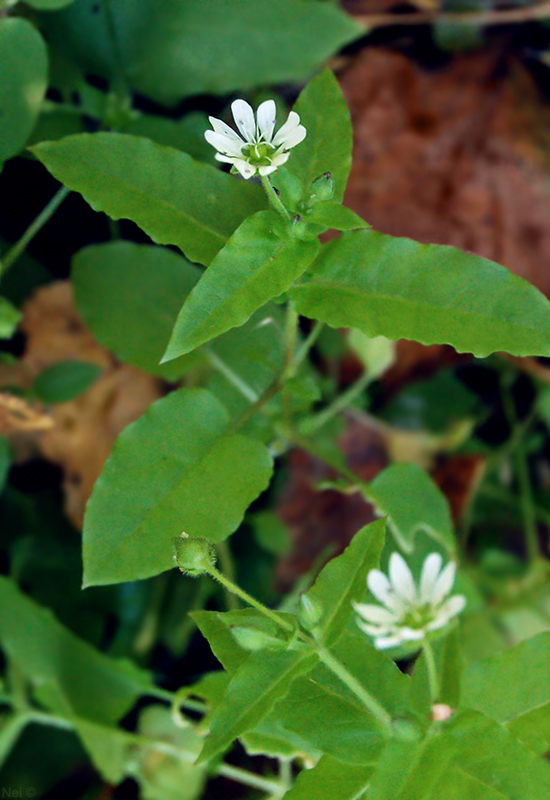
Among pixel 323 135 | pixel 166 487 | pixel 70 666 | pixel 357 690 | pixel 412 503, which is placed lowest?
pixel 70 666

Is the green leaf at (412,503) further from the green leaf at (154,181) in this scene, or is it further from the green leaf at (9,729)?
the green leaf at (9,729)

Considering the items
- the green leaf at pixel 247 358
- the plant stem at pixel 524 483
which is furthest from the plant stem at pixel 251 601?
the plant stem at pixel 524 483

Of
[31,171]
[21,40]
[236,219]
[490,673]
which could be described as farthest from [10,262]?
[490,673]

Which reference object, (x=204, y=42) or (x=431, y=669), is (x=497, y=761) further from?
(x=204, y=42)

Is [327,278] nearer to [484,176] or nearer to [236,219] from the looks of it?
[236,219]

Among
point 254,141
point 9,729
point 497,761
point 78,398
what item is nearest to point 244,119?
point 254,141
